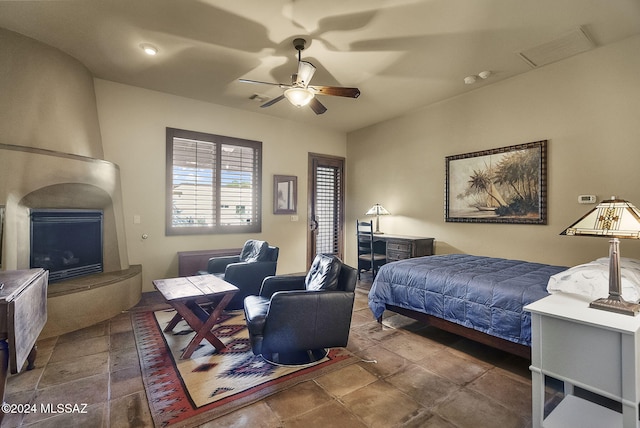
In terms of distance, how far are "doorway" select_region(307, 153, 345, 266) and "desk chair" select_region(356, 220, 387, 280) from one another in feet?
2.34

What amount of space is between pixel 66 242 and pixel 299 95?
3.31m

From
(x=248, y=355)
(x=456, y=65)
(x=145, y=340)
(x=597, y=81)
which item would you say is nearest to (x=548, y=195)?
(x=597, y=81)

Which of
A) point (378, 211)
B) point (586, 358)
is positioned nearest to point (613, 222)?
point (586, 358)

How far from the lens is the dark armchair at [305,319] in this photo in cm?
239

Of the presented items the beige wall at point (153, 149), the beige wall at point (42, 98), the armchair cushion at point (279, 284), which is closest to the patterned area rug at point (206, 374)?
the armchair cushion at point (279, 284)

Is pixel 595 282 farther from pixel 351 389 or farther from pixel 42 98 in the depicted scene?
pixel 42 98

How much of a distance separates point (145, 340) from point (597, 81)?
18.4ft

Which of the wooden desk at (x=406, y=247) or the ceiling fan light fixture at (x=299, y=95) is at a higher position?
the ceiling fan light fixture at (x=299, y=95)

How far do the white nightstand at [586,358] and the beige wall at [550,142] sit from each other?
88.8 inches

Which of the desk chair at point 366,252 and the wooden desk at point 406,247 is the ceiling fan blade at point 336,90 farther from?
the desk chair at point 366,252

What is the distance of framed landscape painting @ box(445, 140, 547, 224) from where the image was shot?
3.80 metres

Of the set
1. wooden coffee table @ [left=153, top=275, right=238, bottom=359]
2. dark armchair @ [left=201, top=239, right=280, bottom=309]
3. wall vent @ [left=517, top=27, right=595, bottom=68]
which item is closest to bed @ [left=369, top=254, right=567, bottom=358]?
dark armchair @ [left=201, top=239, right=280, bottom=309]

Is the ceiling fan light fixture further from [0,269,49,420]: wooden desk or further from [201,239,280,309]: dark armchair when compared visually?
[0,269,49,420]: wooden desk

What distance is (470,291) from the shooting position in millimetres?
2654
